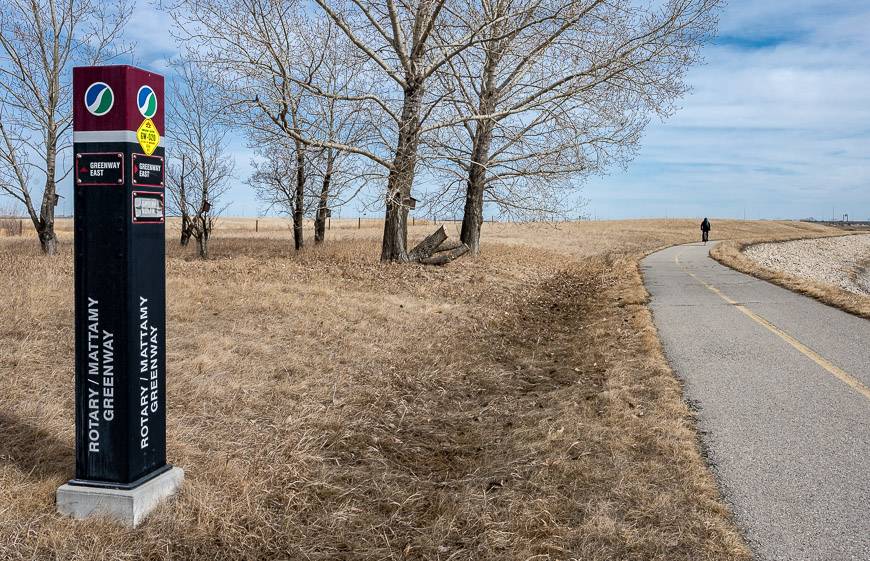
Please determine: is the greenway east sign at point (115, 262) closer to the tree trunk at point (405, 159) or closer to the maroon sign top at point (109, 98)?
the maroon sign top at point (109, 98)

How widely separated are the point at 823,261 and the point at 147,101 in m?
45.9

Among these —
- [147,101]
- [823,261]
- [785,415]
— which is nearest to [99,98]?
[147,101]

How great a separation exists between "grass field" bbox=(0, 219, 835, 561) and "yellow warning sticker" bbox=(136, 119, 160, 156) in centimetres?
219

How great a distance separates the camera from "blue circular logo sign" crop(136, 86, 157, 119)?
3.84 m

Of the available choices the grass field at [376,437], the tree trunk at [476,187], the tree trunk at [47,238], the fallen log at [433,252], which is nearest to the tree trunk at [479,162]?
the tree trunk at [476,187]

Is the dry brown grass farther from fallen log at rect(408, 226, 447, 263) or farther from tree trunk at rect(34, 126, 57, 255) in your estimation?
tree trunk at rect(34, 126, 57, 255)

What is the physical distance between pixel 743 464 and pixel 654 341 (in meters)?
4.70

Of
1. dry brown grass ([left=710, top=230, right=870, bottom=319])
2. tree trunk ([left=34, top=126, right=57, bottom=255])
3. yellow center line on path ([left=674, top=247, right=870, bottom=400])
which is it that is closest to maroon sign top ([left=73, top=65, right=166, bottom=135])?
yellow center line on path ([left=674, top=247, right=870, bottom=400])

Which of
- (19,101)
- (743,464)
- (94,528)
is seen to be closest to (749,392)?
(743,464)

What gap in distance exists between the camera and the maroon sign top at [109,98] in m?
3.75

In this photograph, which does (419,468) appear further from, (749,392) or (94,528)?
(749,392)

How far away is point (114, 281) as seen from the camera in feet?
12.5

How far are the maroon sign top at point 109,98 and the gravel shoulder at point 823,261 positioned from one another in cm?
2418

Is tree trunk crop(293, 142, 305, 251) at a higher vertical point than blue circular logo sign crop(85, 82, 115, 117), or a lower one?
A: higher
